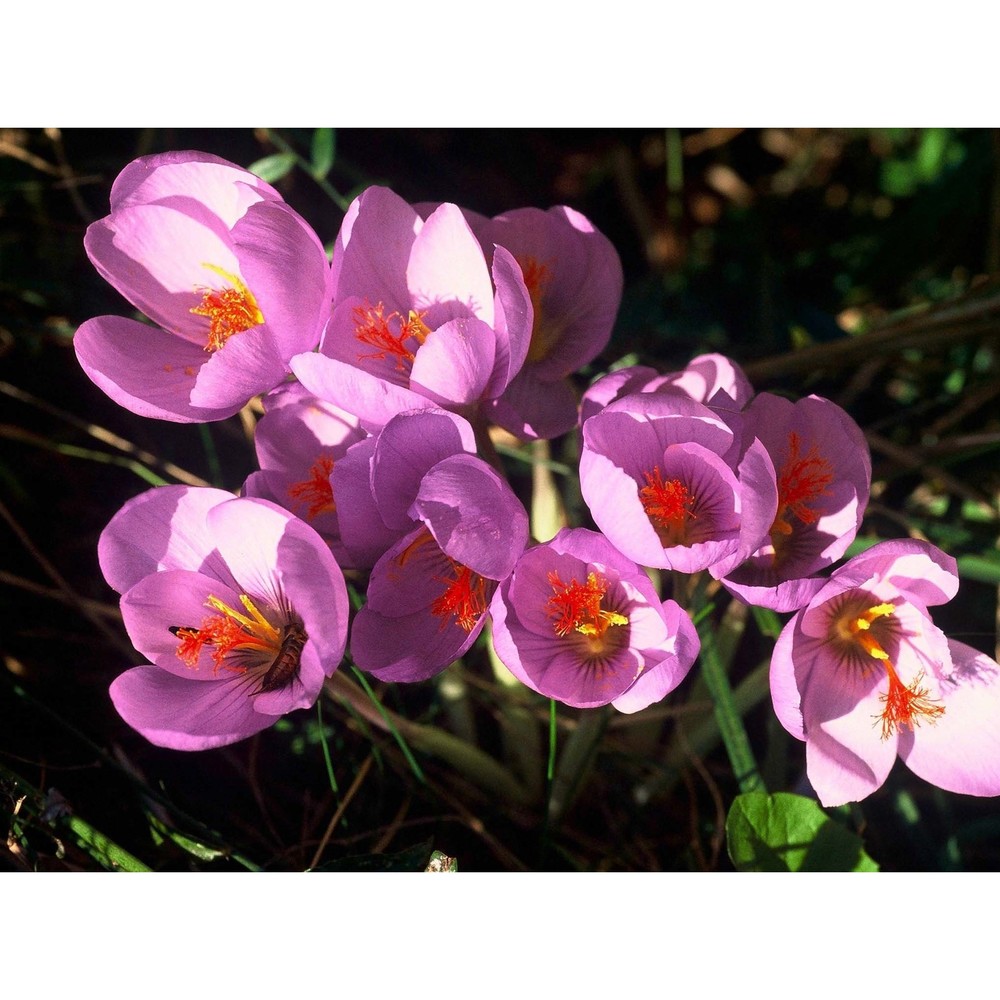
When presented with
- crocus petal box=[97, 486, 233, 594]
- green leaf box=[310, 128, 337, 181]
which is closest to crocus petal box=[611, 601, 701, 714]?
crocus petal box=[97, 486, 233, 594]

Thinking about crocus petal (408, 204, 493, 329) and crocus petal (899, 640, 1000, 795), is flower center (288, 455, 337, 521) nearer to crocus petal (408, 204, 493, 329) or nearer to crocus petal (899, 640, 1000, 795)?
A: crocus petal (408, 204, 493, 329)

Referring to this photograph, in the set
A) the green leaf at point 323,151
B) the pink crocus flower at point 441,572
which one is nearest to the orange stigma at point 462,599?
the pink crocus flower at point 441,572

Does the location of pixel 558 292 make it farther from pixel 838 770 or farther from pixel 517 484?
pixel 838 770

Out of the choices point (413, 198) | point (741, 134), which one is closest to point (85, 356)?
point (413, 198)

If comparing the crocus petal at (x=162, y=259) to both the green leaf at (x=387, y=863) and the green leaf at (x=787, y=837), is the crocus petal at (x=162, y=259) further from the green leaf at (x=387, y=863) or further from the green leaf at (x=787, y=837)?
the green leaf at (x=787, y=837)

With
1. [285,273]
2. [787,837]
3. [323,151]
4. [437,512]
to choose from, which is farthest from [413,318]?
[787,837]

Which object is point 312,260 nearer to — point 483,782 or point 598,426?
point 598,426

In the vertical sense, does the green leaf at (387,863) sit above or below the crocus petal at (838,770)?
below
